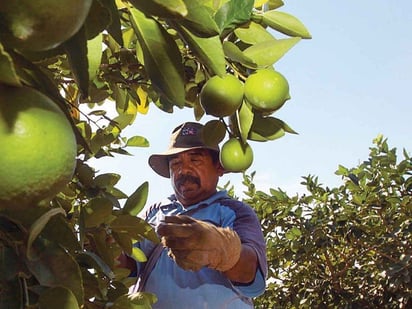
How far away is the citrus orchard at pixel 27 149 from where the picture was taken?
615mm

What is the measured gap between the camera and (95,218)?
4.36 feet

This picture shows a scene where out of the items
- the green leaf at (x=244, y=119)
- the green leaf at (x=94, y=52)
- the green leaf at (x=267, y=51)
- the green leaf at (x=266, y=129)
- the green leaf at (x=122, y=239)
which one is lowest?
the green leaf at (x=122, y=239)

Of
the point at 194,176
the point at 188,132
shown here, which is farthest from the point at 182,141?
the point at 194,176

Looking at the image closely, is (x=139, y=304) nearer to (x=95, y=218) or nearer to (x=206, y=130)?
(x=95, y=218)

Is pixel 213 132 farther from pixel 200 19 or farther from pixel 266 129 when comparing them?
pixel 200 19

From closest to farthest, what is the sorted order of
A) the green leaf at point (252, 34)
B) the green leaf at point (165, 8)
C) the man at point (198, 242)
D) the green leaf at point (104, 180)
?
the green leaf at point (165, 8) < the green leaf at point (252, 34) < the green leaf at point (104, 180) < the man at point (198, 242)

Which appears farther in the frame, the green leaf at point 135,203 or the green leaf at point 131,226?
the green leaf at point 135,203

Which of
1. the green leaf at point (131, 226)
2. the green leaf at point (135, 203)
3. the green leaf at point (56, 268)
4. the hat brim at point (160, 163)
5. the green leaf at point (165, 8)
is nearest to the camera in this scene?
the green leaf at point (165, 8)

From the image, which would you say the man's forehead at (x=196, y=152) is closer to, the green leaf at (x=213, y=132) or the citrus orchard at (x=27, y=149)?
the green leaf at (x=213, y=132)

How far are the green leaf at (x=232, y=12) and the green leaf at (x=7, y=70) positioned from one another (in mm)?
605

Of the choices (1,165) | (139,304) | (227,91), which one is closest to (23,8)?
(1,165)

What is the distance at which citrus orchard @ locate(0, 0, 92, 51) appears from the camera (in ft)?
1.90

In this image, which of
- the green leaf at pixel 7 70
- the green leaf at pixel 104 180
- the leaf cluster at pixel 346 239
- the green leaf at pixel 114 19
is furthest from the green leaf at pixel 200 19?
the leaf cluster at pixel 346 239

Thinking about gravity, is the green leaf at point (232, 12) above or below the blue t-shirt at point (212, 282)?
above
